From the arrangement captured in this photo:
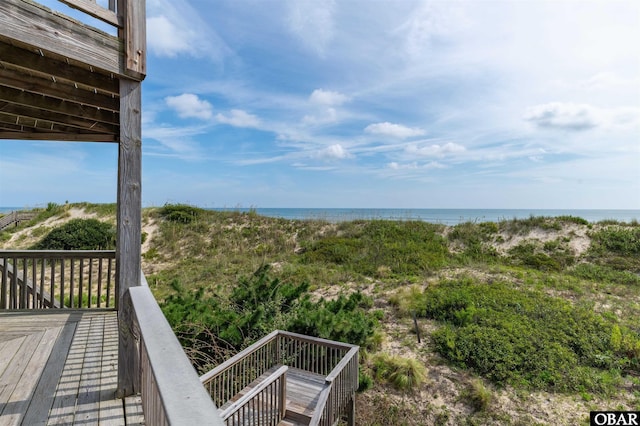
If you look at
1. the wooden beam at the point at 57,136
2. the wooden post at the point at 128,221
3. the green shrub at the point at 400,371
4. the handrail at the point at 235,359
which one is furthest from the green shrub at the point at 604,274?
the wooden beam at the point at 57,136

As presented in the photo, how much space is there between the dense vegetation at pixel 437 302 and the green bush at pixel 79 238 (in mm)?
421

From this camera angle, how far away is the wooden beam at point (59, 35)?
1765 mm

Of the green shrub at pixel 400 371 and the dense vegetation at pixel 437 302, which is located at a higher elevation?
the dense vegetation at pixel 437 302

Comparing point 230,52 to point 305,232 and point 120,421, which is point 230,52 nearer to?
point 305,232

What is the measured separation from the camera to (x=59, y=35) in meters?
1.92

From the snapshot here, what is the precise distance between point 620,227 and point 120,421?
18.6m

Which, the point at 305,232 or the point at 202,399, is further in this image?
the point at 305,232

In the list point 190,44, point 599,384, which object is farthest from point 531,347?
point 190,44

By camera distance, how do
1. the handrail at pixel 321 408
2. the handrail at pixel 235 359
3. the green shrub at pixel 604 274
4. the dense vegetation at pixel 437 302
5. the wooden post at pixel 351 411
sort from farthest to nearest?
the green shrub at pixel 604 274 → the dense vegetation at pixel 437 302 → the wooden post at pixel 351 411 → the handrail at pixel 235 359 → the handrail at pixel 321 408

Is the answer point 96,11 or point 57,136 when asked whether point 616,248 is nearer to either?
point 96,11

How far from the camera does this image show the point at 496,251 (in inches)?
521

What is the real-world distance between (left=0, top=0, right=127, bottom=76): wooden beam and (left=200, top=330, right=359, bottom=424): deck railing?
3453 mm

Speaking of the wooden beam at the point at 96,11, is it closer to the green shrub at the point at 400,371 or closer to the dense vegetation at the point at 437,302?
the dense vegetation at the point at 437,302

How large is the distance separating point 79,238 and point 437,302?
48.2 ft
